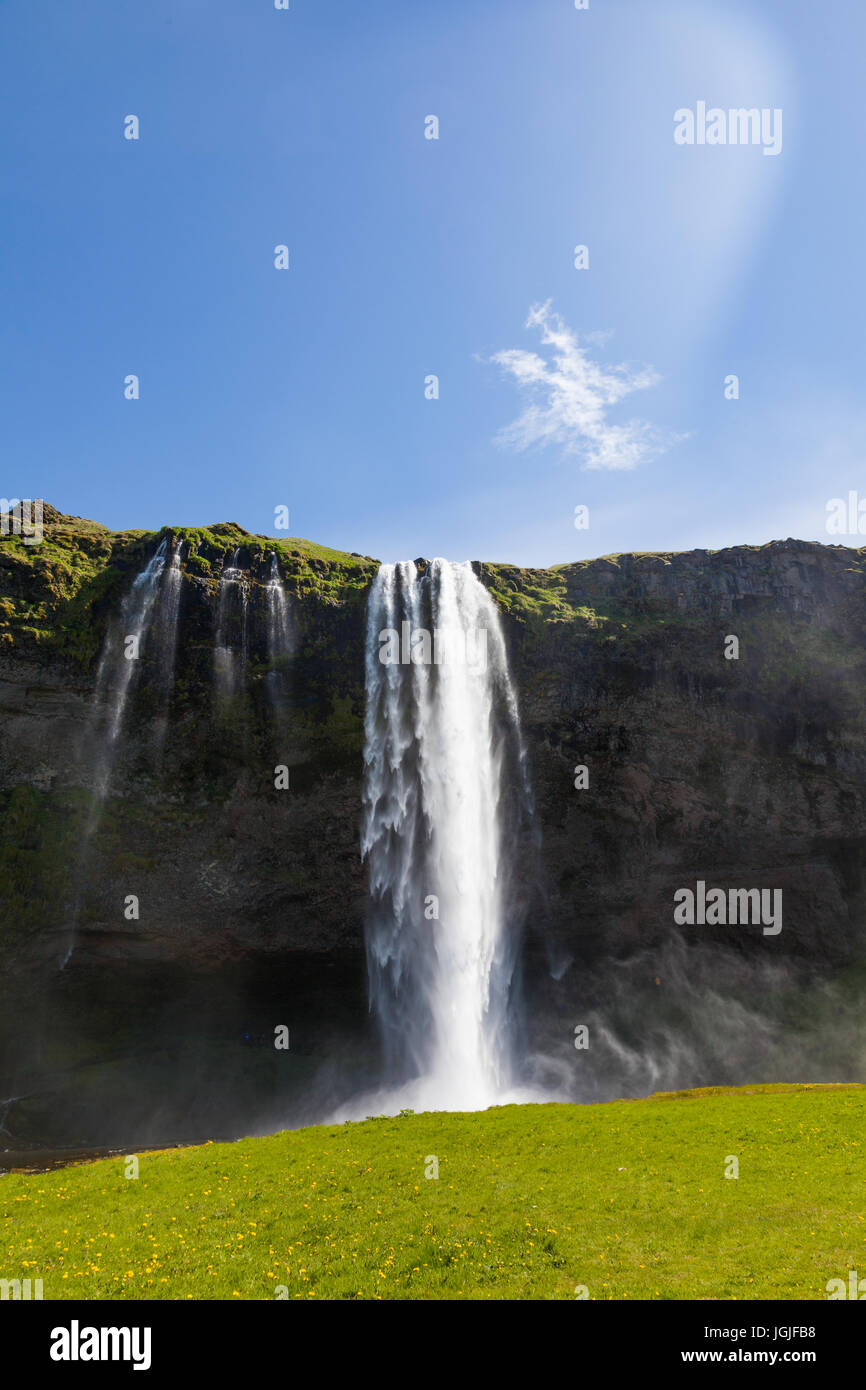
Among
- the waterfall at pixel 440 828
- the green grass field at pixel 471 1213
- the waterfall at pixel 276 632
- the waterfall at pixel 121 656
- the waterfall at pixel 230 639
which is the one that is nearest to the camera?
the green grass field at pixel 471 1213

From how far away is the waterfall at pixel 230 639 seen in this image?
130 feet

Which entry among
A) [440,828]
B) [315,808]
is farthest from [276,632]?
[440,828]

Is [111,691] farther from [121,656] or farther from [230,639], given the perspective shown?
[230,639]

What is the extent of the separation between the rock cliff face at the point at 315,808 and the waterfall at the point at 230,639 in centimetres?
48

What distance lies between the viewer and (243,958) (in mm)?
39938

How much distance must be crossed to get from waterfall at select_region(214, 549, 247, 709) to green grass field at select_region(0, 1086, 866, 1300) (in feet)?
80.6

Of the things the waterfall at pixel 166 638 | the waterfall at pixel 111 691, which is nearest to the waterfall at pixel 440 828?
the waterfall at pixel 166 638

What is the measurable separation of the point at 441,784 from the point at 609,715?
11.6m

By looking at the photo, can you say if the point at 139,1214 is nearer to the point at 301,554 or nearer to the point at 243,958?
the point at 243,958

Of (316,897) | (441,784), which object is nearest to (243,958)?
(316,897)

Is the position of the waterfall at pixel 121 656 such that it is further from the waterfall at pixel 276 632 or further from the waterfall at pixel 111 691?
the waterfall at pixel 276 632

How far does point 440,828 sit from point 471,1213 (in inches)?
995

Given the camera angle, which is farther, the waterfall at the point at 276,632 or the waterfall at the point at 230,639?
the waterfall at the point at 276,632

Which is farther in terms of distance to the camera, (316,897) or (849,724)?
(849,724)
